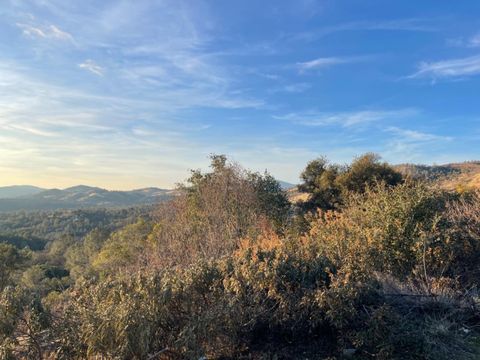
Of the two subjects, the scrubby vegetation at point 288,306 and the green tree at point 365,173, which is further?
the green tree at point 365,173

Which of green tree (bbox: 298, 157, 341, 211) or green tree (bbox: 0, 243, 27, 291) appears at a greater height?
green tree (bbox: 298, 157, 341, 211)

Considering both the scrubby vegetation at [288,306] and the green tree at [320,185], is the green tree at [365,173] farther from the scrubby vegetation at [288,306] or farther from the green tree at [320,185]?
the scrubby vegetation at [288,306]

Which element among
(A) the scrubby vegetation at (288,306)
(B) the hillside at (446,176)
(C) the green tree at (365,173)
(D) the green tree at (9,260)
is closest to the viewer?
(A) the scrubby vegetation at (288,306)

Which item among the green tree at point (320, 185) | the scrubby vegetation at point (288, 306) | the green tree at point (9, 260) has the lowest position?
the green tree at point (9, 260)

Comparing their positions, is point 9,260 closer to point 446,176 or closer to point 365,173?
point 365,173

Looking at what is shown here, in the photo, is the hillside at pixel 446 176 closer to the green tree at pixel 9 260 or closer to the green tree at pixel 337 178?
the green tree at pixel 337 178

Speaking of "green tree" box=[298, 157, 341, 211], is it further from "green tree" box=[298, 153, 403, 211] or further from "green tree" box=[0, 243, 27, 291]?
"green tree" box=[0, 243, 27, 291]

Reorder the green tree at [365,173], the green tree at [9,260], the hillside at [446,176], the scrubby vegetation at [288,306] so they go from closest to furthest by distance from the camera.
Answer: the scrubby vegetation at [288,306] → the hillside at [446,176] → the green tree at [365,173] → the green tree at [9,260]

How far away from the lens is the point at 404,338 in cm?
443

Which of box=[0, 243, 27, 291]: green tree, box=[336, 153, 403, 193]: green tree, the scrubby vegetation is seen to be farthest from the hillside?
box=[0, 243, 27, 291]: green tree

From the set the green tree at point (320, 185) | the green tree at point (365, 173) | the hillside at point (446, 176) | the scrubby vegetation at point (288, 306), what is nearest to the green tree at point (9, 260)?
the green tree at point (320, 185)

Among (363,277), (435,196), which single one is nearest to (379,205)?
(435,196)

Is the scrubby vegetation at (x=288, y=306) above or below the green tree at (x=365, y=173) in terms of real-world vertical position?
below

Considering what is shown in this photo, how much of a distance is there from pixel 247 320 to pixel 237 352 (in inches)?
16.3
